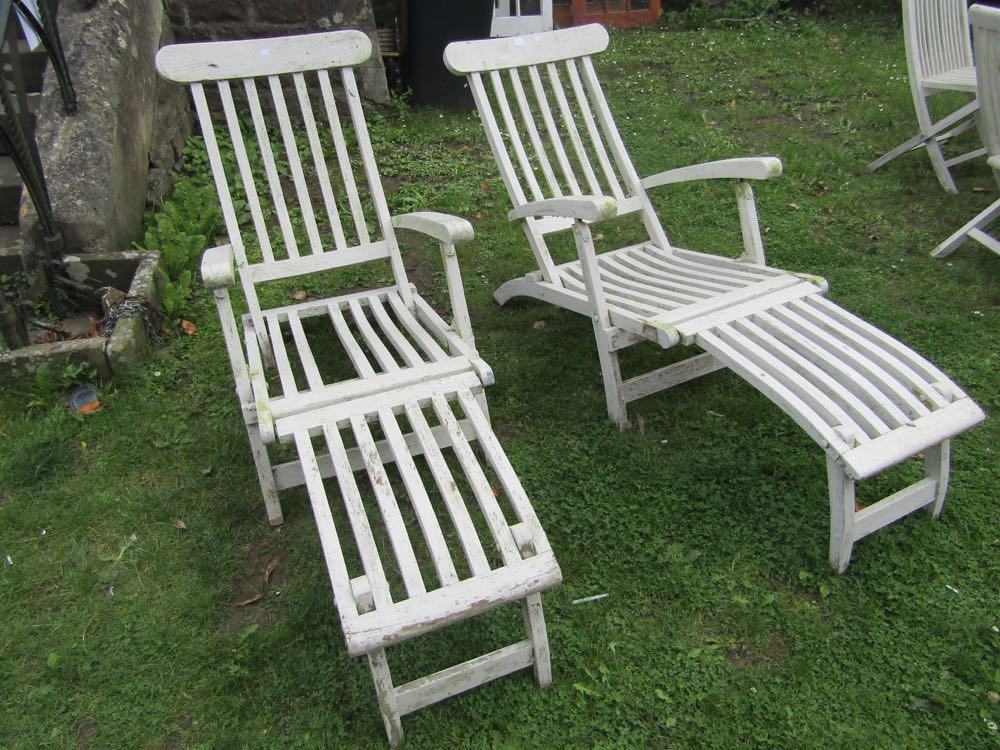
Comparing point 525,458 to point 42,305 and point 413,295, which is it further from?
point 42,305

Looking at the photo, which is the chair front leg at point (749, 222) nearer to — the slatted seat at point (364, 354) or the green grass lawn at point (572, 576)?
the green grass lawn at point (572, 576)

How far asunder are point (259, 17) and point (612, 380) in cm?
366

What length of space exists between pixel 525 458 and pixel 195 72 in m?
1.83

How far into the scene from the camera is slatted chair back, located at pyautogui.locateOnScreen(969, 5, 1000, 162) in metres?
3.20

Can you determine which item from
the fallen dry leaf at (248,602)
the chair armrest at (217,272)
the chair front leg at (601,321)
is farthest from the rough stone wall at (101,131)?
the chair front leg at (601,321)

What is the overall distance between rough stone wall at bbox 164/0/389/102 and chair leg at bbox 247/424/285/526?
11.3 ft

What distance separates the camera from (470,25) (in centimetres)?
523

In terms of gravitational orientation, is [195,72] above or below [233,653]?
above

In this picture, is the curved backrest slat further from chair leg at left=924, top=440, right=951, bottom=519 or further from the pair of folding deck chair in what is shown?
chair leg at left=924, top=440, right=951, bottom=519

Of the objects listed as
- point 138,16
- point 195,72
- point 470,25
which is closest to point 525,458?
point 195,72

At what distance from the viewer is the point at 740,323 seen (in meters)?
2.49

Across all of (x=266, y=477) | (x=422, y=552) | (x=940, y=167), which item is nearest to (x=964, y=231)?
(x=940, y=167)

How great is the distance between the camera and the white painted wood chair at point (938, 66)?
14.0 feet

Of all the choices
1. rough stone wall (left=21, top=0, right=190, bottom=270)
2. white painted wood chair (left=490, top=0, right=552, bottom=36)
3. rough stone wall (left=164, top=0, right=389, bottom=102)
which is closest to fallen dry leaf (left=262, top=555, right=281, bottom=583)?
rough stone wall (left=21, top=0, right=190, bottom=270)
